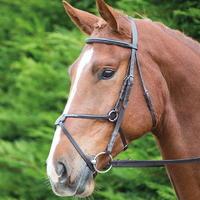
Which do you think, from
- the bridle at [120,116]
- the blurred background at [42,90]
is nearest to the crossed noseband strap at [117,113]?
the bridle at [120,116]

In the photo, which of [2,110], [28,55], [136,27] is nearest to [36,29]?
[28,55]

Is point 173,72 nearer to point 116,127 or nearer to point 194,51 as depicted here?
point 194,51

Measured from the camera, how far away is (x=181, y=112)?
123 inches

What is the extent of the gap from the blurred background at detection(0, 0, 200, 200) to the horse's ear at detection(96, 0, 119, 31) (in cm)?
154

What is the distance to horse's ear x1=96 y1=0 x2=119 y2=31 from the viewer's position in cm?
290

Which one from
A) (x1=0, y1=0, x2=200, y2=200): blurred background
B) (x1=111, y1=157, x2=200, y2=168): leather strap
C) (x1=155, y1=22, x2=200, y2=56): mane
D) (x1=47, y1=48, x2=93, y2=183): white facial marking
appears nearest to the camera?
(x1=47, y1=48, x2=93, y2=183): white facial marking

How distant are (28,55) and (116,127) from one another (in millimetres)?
3115

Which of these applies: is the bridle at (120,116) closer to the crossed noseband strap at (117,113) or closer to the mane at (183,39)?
the crossed noseband strap at (117,113)

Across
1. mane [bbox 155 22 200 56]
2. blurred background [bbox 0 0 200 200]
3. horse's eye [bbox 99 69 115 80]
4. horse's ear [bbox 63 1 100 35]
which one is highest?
horse's ear [bbox 63 1 100 35]

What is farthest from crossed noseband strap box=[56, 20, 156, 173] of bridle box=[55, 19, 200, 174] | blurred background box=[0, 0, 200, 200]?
blurred background box=[0, 0, 200, 200]

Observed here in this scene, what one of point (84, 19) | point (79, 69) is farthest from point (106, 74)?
point (84, 19)

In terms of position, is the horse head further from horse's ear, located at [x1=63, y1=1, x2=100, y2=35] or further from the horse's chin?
horse's ear, located at [x1=63, y1=1, x2=100, y2=35]

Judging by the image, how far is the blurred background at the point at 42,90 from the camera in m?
4.73

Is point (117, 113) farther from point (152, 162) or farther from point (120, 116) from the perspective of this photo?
point (152, 162)
